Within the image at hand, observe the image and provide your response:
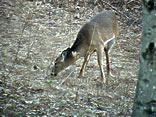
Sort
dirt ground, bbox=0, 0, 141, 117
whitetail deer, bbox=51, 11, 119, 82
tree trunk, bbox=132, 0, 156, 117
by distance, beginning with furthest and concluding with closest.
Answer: whitetail deer, bbox=51, 11, 119, 82, dirt ground, bbox=0, 0, 141, 117, tree trunk, bbox=132, 0, 156, 117

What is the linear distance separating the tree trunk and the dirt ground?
1.36 metres

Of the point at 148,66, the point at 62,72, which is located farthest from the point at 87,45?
the point at 148,66

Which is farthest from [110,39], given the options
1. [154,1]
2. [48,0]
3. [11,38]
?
[48,0]

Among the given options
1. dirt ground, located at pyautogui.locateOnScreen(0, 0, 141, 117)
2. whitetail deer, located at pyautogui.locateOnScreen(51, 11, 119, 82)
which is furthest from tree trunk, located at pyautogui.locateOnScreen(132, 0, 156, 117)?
whitetail deer, located at pyautogui.locateOnScreen(51, 11, 119, 82)

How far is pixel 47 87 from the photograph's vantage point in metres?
6.18

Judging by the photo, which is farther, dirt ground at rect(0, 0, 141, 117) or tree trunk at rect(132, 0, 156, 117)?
dirt ground at rect(0, 0, 141, 117)

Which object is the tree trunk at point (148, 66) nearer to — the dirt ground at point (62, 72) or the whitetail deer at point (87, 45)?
the dirt ground at point (62, 72)

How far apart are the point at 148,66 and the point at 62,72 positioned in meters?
3.79

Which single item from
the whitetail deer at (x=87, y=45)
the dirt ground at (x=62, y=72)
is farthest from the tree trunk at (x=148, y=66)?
the whitetail deer at (x=87, y=45)

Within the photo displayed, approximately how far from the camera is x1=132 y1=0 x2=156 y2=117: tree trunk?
11.8 feet

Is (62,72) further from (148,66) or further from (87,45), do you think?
(148,66)

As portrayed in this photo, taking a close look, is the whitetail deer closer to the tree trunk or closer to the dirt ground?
the dirt ground

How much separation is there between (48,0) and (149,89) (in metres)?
9.47

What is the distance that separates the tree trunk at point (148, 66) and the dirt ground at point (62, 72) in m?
1.36
